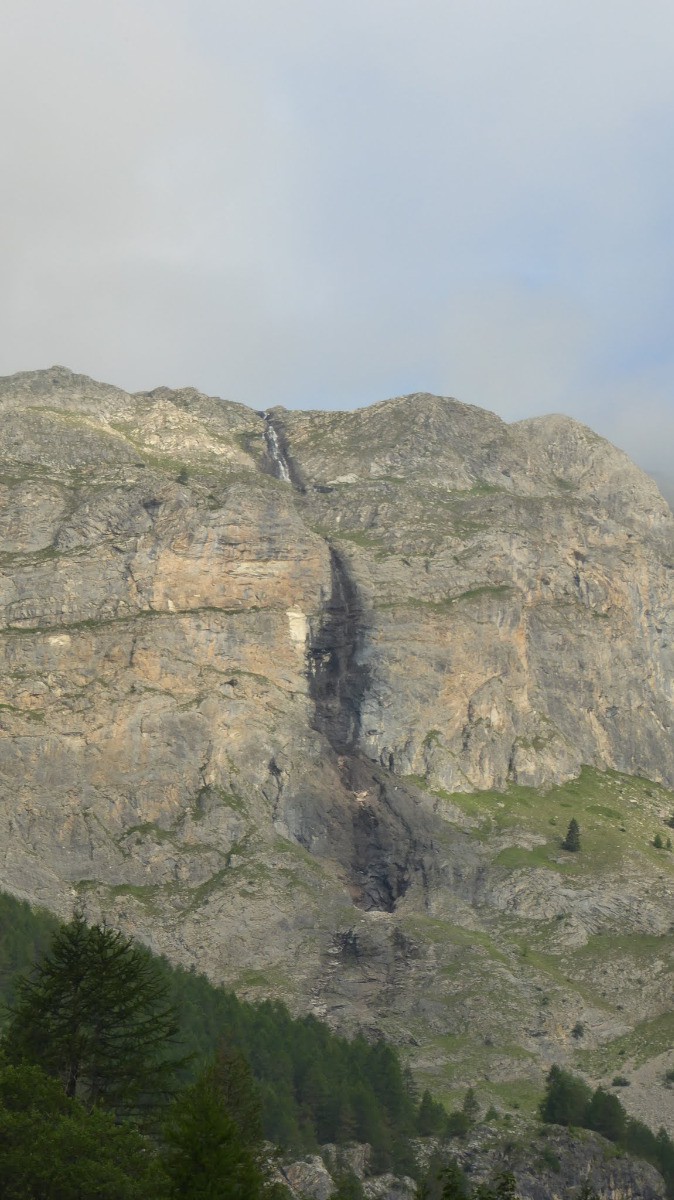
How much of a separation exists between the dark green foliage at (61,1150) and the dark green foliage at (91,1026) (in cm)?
401

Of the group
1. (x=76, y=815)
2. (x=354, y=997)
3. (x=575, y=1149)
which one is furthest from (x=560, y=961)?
(x=76, y=815)

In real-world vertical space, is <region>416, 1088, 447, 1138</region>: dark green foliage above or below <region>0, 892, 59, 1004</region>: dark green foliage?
below

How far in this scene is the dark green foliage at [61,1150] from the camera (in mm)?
59938

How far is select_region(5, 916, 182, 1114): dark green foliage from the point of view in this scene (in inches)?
2758

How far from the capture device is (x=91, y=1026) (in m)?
71.3

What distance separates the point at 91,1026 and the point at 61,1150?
10.3 meters

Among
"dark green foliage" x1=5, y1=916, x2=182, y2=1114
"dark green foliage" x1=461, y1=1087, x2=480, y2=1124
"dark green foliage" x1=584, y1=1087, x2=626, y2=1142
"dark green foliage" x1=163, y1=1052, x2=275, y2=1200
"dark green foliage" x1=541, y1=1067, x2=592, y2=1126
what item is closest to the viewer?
"dark green foliage" x1=163, y1=1052, x2=275, y2=1200

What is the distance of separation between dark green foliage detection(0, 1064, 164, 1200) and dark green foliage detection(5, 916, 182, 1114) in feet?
13.2

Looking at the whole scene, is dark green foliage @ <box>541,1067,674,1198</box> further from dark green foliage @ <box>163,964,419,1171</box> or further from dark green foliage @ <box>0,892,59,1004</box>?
dark green foliage @ <box>0,892,59,1004</box>

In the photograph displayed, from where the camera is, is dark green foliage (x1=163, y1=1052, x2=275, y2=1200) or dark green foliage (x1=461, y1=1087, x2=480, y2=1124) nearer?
dark green foliage (x1=163, y1=1052, x2=275, y2=1200)

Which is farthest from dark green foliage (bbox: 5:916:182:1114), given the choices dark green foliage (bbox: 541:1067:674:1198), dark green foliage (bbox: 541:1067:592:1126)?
dark green foliage (bbox: 541:1067:674:1198)

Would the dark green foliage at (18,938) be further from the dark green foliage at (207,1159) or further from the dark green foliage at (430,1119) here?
the dark green foliage at (207,1159)

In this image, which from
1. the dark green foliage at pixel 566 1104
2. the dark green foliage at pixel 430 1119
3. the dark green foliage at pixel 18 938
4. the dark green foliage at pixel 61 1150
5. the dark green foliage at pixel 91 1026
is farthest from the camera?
the dark green foliage at pixel 566 1104

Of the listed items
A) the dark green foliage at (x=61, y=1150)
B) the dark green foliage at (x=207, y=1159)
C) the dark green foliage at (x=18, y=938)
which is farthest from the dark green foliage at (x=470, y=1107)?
the dark green foliage at (x=207, y=1159)
